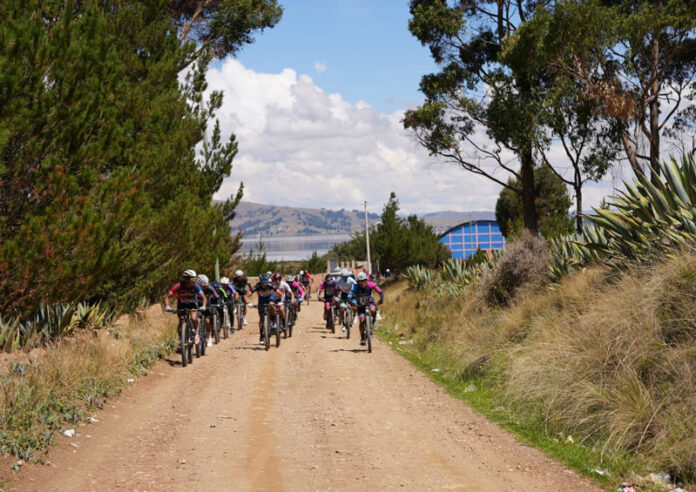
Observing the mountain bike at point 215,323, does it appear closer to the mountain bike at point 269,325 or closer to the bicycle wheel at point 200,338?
the mountain bike at point 269,325

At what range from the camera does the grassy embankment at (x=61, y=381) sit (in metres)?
7.93

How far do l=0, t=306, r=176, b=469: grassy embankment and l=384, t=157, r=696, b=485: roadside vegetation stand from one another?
18.6ft

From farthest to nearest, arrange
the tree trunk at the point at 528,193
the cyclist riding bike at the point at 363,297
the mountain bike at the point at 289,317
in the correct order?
the tree trunk at the point at 528,193, the mountain bike at the point at 289,317, the cyclist riding bike at the point at 363,297

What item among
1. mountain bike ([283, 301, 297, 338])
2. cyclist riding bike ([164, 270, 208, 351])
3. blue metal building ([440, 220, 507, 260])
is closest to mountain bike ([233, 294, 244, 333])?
mountain bike ([283, 301, 297, 338])

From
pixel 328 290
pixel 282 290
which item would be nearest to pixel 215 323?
pixel 282 290

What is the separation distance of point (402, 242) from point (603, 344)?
4382 centimetres

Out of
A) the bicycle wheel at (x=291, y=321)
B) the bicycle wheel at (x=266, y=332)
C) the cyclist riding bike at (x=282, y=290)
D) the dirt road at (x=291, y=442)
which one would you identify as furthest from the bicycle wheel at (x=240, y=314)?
the dirt road at (x=291, y=442)

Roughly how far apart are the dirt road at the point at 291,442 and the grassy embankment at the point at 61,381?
285 mm

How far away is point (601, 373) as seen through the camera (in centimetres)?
869

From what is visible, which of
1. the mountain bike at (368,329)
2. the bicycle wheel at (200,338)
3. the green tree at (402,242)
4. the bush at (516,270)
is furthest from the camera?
the green tree at (402,242)

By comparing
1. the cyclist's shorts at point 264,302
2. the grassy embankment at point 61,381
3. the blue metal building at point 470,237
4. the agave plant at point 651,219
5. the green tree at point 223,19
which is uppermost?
the green tree at point 223,19

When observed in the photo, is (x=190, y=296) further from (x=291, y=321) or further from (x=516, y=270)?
(x=516, y=270)

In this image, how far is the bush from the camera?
650 inches

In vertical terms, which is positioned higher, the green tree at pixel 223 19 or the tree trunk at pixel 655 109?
the green tree at pixel 223 19
